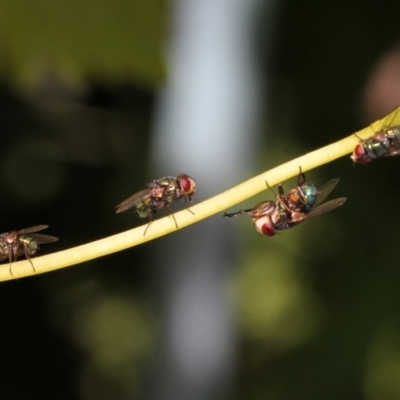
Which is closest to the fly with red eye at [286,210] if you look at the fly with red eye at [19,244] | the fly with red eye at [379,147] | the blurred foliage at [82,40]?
the fly with red eye at [379,147]

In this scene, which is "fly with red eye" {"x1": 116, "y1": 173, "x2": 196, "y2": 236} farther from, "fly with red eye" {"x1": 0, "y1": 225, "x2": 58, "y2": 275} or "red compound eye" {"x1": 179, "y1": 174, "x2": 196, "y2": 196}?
"fly with red eye" {"x1": 0, "y1": 225, "x2": 58, "y2": 275}

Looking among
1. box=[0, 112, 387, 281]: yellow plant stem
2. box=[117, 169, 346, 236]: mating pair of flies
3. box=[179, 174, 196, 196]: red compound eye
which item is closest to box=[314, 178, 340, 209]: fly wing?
box=[117, 169, 346, 236]: mating pair of flies

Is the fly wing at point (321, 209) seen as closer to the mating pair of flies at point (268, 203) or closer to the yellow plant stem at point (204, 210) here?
the mating pair of flies at point (268, 203)

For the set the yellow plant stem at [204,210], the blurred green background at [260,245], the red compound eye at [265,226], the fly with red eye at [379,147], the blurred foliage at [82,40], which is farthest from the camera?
the blurred green background at [260,245]

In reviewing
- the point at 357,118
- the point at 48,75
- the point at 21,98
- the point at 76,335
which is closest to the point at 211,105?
the point at 357,118

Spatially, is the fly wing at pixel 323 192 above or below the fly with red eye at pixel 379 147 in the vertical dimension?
above

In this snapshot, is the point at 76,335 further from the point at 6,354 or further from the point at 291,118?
the point at 291,118
